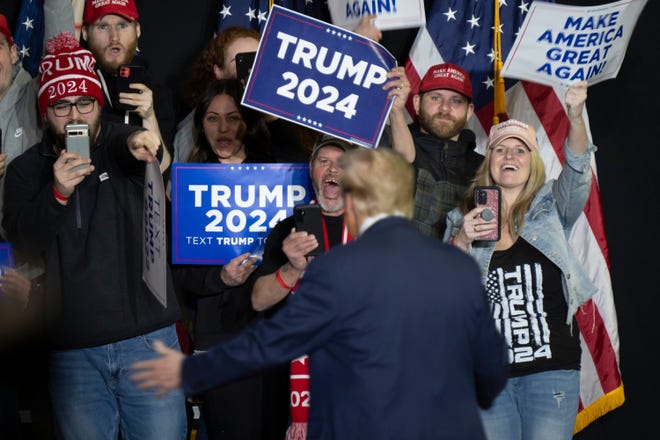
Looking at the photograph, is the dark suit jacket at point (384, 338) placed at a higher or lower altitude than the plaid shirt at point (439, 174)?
lower

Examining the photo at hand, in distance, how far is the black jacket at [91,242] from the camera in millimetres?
3484

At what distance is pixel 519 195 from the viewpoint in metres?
3.78

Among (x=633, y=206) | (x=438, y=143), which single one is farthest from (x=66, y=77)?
(x=633, y=206)

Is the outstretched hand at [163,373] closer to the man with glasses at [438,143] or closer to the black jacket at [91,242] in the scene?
the black jacket at [91,242]

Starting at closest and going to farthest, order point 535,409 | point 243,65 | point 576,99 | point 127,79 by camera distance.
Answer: point 535,409 → point 576,99 → point 127,79 → point 243,65

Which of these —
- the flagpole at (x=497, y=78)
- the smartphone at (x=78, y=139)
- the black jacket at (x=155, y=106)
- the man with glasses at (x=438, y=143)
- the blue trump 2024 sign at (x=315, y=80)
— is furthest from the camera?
the flagpole at (x=497, y=78)

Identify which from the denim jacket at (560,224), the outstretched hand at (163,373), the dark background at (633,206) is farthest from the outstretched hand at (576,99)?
the outstretched hand at (163,373)

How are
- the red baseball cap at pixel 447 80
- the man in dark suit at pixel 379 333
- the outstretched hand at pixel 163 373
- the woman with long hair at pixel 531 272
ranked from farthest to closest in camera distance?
the red baseball cap at pixel 447 80 → the woman with long hair at pixel 531 272 → the outstretched hand at pixel 163 373 → the man in dark suit at pixel 379 333

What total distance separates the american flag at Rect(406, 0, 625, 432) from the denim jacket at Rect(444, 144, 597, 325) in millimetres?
1033

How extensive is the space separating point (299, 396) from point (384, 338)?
128 cm

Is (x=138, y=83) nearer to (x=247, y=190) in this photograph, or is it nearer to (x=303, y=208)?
(x=247, y=190)

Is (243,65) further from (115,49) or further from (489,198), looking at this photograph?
(489,198)

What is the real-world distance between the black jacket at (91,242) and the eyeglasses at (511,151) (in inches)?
50.6

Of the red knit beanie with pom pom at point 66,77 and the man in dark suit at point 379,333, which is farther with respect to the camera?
the red knit beanie with pom pom at point 66,77
